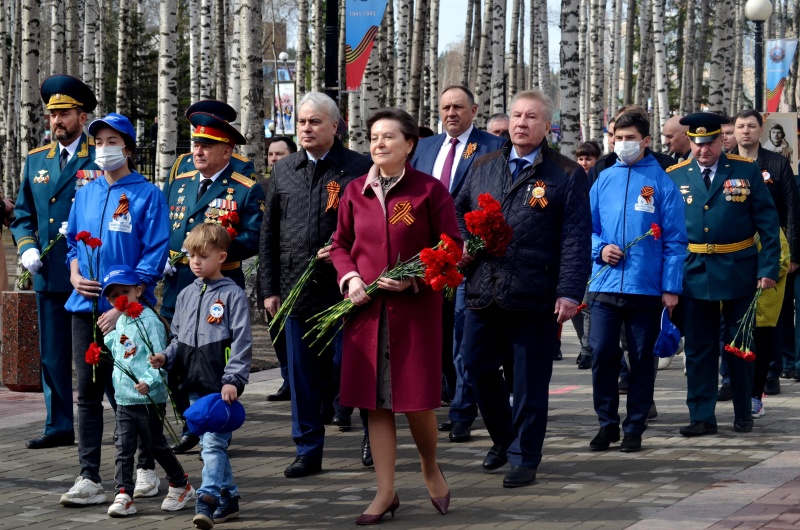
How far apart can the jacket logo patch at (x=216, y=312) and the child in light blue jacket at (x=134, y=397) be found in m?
0.31

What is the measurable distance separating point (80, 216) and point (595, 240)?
3.71 m

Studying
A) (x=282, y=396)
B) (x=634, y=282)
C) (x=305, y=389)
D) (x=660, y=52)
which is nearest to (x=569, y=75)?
(x=282, y=396)

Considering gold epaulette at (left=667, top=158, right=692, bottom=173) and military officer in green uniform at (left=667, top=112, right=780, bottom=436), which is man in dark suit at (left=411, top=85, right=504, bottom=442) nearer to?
gold epaulette at (left=667, top=158, right=692, bottom=173)

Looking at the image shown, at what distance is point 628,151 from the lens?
29.4 feet

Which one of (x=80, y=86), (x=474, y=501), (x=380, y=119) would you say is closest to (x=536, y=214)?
(x=380, y=119)

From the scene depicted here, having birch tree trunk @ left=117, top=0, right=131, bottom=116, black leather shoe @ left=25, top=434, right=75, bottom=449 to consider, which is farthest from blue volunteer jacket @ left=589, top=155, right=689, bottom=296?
birch tree trunk @ left=117, top=0, right=131, bottom=116

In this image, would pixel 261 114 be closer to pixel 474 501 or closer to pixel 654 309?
pixel 654 309

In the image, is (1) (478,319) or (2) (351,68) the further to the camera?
(2) (351,68)

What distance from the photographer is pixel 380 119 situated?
277 inches

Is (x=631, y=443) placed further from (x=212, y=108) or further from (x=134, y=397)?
(x=212, y=108)

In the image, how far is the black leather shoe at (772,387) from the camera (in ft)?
38.1

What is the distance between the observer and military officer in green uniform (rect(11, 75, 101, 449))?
28.3ft

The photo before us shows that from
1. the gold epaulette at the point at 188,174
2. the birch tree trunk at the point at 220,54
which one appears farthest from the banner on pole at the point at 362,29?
the birch tree trunk at the point at 220,54

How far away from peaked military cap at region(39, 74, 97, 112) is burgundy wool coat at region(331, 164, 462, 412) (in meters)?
2.50
